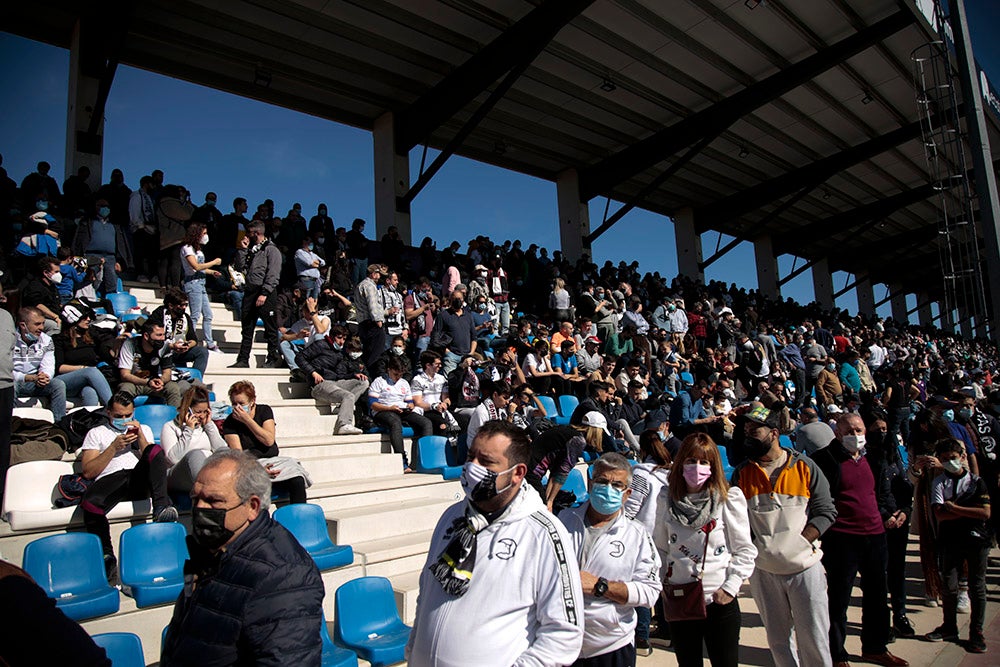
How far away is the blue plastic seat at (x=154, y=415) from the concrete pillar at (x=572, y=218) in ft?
48.9

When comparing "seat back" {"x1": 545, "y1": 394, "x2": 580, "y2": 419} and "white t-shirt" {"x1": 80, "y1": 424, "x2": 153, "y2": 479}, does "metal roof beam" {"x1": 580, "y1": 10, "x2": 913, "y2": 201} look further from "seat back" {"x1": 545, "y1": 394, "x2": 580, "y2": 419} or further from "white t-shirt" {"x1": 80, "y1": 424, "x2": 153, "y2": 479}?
"white t-shirt" {"x1": 80, "y1": 424, "x2": 153, "y2": 479}

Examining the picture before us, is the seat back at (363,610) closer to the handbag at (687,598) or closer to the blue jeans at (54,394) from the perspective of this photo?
the handbag at (687,598)

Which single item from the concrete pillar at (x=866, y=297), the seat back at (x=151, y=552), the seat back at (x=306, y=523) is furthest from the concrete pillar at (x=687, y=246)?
the seat back at (x=151, y=552)

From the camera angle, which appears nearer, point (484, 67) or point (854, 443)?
point (854, 443)

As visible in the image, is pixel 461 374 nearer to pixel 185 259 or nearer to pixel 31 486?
pixel 185 259

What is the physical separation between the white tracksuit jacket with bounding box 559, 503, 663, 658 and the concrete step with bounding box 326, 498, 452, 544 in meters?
2.51

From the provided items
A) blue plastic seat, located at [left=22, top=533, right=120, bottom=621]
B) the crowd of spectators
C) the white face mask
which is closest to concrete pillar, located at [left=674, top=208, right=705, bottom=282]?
the crowd of spectators

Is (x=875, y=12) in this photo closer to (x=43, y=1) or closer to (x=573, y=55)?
(x=573, y=55)

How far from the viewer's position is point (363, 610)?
3.65 meters

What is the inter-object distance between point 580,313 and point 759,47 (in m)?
7.28

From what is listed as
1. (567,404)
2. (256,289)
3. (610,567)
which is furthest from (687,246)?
(610,567)

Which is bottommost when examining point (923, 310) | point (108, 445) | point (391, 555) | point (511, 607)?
point (391, 555)

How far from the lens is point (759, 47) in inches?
573

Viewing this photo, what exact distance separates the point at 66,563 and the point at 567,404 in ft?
21.9
